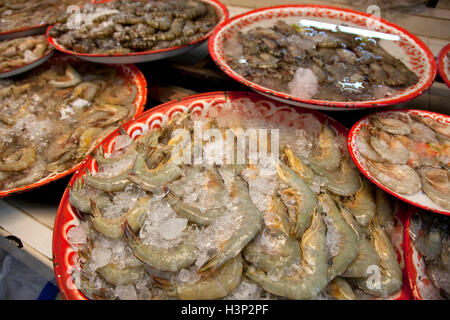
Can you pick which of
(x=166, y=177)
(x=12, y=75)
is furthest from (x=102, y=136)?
(x=12, y=75)

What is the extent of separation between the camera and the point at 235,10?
2.95m

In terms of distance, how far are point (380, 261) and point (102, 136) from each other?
1.84m

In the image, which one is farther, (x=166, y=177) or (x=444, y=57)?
(x=444, y=57)

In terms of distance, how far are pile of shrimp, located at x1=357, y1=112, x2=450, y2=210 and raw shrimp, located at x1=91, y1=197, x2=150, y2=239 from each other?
118 centimetres

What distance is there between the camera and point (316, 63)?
1971 mm

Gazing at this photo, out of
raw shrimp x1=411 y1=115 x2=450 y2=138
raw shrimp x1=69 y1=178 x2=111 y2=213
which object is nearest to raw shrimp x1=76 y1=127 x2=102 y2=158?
raw shrimp x1=69 y1=178 x2=111 y2=213

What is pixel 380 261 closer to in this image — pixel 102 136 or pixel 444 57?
pixel 444 57

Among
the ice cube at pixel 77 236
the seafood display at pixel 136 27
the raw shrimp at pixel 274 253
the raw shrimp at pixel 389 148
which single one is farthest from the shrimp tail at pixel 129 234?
the seafood display at pixel 136 27

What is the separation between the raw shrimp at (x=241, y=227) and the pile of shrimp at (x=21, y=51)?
227 cm

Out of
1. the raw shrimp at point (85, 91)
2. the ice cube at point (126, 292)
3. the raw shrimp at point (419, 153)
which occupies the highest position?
the raw shrimp at point (419, 153)

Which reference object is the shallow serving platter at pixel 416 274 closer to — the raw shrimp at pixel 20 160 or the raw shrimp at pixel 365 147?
the raw shrimp at pixel 365 147

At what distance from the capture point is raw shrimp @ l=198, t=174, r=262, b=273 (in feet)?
3.74

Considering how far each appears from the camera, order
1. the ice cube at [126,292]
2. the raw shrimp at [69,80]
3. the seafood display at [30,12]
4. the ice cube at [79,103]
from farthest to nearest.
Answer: the seafood display at [30,12]
the raw shrimp at [69,80]
the ice cube at [79,103]
the ice cube at [126,292]

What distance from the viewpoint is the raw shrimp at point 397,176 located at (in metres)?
1.36
